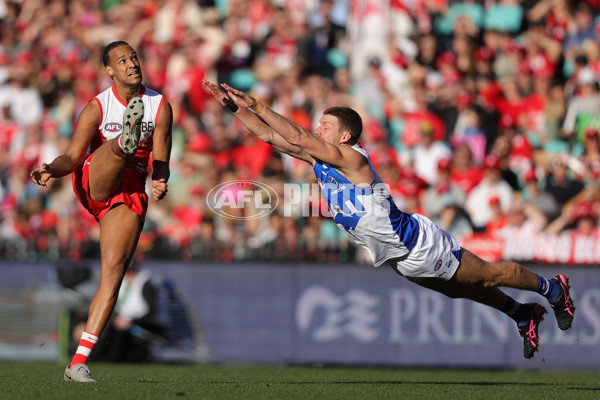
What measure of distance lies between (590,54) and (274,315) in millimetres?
6914

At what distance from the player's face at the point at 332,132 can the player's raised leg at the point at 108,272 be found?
1.68 metres

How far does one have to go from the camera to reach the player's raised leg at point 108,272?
308 inches

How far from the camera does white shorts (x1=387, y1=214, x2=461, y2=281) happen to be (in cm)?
819

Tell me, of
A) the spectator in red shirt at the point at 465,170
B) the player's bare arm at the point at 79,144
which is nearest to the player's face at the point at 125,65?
the player's bare arm at the point at 79,144

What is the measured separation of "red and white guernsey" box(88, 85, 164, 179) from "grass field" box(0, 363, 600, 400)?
1922mm

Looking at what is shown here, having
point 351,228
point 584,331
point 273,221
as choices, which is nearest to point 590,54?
point 584,331

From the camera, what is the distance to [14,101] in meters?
18.0

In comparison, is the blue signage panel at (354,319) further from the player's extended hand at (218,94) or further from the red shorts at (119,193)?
the player's extended hand at (218,94)

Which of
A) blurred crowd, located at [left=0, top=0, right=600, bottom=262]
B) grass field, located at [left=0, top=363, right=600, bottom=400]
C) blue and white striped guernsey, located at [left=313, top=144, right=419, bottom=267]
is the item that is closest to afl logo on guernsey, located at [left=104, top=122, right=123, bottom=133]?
blue and white striped guernsey, located at [left=313, top=144, right=419, bottom=267]

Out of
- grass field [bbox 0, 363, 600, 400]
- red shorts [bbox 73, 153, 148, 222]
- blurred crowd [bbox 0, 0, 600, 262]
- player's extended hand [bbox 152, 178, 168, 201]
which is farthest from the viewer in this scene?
blurred crowd [bbox 0, 0, 600, 262]

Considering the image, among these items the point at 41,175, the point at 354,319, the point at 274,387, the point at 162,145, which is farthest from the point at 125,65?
the point at 354,319

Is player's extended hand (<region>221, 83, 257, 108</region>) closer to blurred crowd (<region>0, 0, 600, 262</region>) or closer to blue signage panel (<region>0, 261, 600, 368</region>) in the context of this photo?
blurred crowd (<region>0, 0, 600, 262</region>)

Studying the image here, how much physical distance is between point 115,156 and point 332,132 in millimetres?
1765

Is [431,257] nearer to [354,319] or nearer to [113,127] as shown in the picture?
[113,127]
